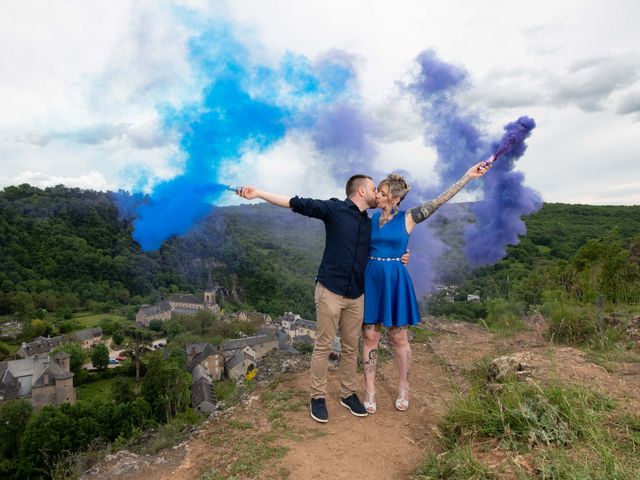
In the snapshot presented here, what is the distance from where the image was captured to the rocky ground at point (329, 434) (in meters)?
3.78

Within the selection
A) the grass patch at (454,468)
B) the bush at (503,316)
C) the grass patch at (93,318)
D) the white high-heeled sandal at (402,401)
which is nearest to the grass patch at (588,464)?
the grass patch at (454,468)

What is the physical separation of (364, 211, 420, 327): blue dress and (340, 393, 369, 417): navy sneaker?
991mm

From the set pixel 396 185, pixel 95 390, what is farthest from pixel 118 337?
pixel 396 185

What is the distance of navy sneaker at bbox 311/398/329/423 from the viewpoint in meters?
4.64

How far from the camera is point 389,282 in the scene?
4.56 metres

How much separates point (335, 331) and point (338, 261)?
78cm

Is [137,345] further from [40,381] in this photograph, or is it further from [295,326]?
[295,326]

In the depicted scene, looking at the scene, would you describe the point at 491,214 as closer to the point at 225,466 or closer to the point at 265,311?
the point at 225,466

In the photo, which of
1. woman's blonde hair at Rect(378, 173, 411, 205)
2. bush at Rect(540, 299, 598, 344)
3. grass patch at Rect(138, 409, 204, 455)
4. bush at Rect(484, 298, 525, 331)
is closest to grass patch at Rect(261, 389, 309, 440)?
grass patch at Rect(138, 409, 204, 455)

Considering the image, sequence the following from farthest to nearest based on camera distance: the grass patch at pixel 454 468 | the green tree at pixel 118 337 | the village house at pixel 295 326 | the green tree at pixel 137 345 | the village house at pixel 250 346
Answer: the village house at pixel 295 326
the green tree at pixel 118 337
the village house at pixel 250 346
the green tree at pixel 137 345
the grass patch at pixel 454 468

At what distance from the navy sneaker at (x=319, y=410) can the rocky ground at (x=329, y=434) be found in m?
0.08

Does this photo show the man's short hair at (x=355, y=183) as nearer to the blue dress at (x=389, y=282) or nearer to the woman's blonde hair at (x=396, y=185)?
the woman's blonde hair at (x=396, y=185)

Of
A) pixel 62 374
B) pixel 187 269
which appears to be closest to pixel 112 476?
pixel 62 374

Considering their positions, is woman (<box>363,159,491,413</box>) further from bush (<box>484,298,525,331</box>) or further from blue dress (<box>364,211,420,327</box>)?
bush (<box>484,298,525,331</box>)
